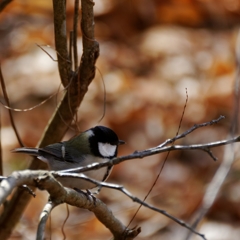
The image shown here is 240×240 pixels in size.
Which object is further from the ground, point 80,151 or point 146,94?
point 146,94

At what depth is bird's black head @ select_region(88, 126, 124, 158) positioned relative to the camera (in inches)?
94.3

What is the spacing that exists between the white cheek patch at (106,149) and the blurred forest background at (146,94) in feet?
3.41

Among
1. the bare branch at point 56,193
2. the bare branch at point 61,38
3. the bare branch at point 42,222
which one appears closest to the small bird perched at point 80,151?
the bare branch at point 61,38

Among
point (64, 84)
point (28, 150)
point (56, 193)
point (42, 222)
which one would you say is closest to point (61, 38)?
point (64, 84)

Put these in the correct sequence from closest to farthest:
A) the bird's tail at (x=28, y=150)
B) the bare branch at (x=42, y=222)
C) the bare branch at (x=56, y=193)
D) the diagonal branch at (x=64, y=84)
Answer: the bare branch at (x=56, y=193), the bare branch at (x=42, y=222), the diagonal branch at (x=64, y=84), the bird's tail at (x=28, y=150)

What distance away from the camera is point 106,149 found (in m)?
2.41

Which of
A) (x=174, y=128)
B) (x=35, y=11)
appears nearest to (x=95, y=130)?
(x=174, y=128)

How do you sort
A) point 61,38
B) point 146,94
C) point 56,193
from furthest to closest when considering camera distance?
point 146,94, point 61,38, point 56,193

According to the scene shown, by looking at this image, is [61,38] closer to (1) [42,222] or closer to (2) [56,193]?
(2) [56,193]

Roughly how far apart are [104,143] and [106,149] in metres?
0.03

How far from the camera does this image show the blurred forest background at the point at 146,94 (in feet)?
12.3

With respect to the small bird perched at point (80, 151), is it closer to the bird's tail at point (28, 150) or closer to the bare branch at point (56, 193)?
the bird's tail at point (28, 150)

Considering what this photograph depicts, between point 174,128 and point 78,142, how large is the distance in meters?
2.26

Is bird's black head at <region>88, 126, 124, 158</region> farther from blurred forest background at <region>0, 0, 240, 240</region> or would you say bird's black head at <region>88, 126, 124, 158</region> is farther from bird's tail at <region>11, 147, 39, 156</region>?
blurred forest background at <region>0, 0, 240, 240</region>
